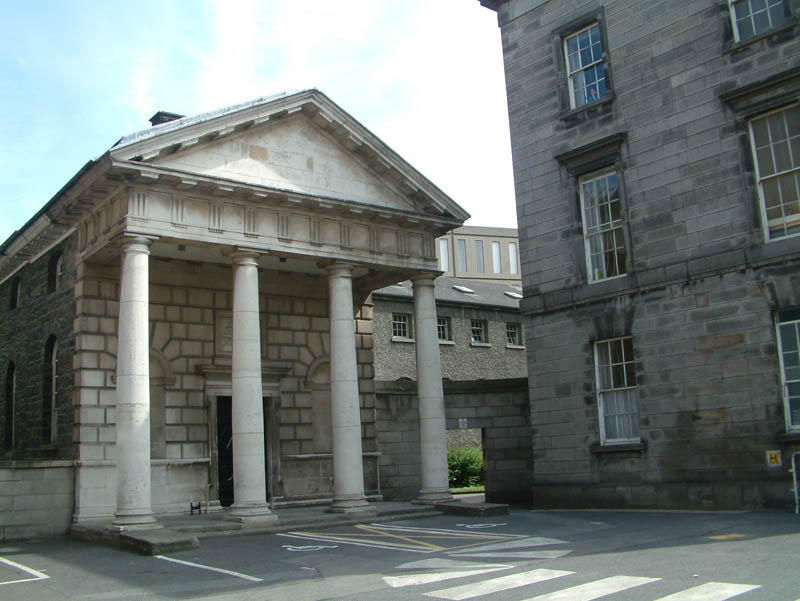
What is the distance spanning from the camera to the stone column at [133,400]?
1612cm

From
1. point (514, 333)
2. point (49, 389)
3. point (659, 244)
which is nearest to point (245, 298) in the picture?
point (49, 389)

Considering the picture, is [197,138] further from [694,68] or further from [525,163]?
[694,68]

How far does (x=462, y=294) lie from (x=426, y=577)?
31.6m

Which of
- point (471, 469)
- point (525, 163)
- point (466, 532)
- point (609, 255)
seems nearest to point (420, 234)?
point (525, 163)

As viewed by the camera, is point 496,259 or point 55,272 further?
point 496,259

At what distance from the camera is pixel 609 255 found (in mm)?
19797

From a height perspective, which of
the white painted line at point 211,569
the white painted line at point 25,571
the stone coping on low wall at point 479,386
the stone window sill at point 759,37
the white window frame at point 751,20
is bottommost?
the white painted line at point 211,569

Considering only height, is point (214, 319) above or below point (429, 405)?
above

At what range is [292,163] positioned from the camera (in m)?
20.2

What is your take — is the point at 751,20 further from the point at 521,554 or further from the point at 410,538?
the point at 410,538

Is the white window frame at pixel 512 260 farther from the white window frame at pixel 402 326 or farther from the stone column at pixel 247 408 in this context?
the stone column at pixel 247 408

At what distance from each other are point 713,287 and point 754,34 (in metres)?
5.61

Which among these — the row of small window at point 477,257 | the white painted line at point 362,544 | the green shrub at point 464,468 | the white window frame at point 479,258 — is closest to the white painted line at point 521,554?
the white painted line at point 362,544

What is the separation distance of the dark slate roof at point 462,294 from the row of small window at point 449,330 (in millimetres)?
953
